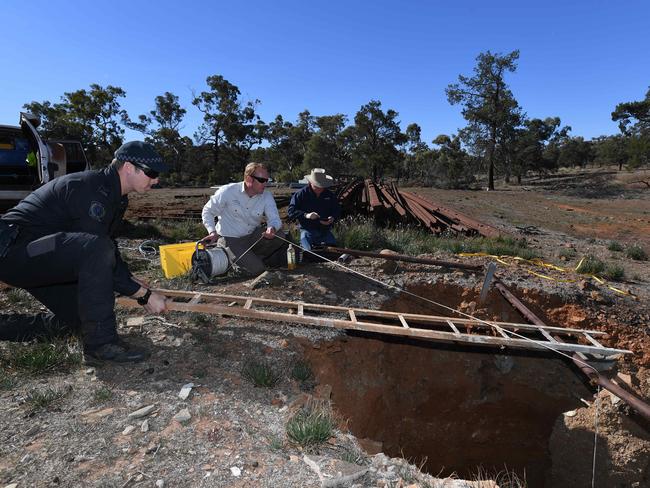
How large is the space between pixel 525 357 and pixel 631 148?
40.6 metres

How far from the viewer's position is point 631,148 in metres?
35.0

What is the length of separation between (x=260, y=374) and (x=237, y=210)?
2744mm

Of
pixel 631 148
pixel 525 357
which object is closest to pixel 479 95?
pixel 631 148

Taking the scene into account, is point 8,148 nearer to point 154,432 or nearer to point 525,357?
point 154,432

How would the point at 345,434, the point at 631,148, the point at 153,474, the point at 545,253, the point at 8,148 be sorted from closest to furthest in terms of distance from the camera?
the point at 153,474 → the point at 345,434 → the point at 8,148 → the point at 545,253 → the point at 631,148

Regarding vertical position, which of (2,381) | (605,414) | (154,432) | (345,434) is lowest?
(605,414)

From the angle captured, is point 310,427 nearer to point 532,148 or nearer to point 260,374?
point 260,374

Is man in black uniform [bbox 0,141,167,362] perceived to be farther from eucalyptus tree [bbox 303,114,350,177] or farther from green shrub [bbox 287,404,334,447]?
eucalyptus tree [bbox 303,114,350,177]

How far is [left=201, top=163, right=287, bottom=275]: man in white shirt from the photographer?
5.04 metres

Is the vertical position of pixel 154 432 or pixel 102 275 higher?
pixel 102 275

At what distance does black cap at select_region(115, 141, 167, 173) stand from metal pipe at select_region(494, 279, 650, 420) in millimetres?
4054

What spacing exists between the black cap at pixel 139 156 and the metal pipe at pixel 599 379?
13.3 feet

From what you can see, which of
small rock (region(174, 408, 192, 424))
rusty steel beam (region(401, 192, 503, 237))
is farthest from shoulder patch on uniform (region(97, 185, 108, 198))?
rusty steel beam (region(401, 192, 503, 237))

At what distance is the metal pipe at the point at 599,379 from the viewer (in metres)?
2.88
